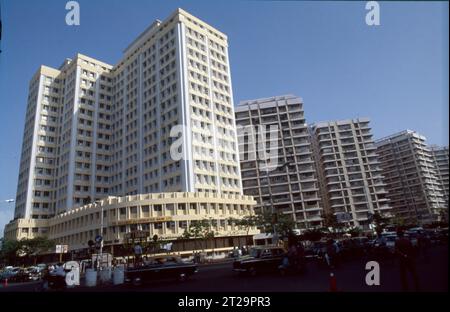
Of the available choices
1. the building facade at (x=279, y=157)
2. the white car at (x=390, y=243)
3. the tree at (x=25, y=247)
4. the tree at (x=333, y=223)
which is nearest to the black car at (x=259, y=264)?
the white car at (x=390, y=243)

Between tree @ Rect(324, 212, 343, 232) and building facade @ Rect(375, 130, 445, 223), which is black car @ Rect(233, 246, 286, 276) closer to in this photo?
tree @ Rect(324, 212, 343, 232)

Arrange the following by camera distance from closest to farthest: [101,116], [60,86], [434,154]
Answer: [101,116] < [60,86] < [434,154]

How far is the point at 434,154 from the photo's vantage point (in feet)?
345

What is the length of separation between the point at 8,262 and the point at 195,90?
175ft

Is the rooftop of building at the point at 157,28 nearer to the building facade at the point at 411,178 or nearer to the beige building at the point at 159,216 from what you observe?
the beige building at the point at 159,216

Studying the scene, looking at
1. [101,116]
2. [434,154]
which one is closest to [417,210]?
[434,154]

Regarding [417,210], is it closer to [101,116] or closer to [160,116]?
[160,116]

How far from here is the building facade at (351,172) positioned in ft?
301

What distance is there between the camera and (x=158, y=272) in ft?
55.7

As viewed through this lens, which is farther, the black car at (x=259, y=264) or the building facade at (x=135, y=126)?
the building facade at (x=135, y=126)

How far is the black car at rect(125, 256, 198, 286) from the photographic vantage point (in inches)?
656

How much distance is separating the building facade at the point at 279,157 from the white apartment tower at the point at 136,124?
2265 centimetres

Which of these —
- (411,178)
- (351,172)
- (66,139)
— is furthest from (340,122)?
(66,139)
